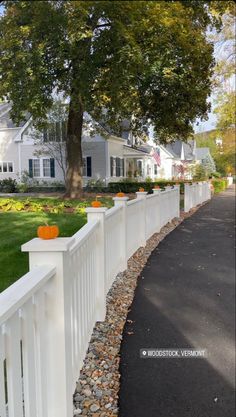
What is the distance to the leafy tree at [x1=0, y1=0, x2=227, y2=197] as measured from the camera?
12.8 meters

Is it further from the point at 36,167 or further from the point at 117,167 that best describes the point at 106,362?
the point at 117,167

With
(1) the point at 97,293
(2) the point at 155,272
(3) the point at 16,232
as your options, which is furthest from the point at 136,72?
(1) the point at 97,293

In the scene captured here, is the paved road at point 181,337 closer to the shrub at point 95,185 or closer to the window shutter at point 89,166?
the shrub at point 95,185

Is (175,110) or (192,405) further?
(175,110)

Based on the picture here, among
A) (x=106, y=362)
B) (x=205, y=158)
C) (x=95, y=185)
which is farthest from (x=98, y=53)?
(x=205, y=158)

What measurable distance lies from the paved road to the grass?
1.69m

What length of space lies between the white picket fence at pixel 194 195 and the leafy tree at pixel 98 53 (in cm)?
417

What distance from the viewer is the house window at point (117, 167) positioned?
29091mm

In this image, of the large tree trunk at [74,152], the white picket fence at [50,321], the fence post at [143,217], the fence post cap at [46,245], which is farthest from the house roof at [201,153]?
the fence post cap at [46,245]

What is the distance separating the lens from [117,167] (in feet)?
99.0

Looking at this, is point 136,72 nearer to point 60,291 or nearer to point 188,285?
point 188,285

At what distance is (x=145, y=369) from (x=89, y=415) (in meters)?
0.92

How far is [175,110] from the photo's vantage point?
16.2 metres

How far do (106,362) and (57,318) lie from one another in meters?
1.63
